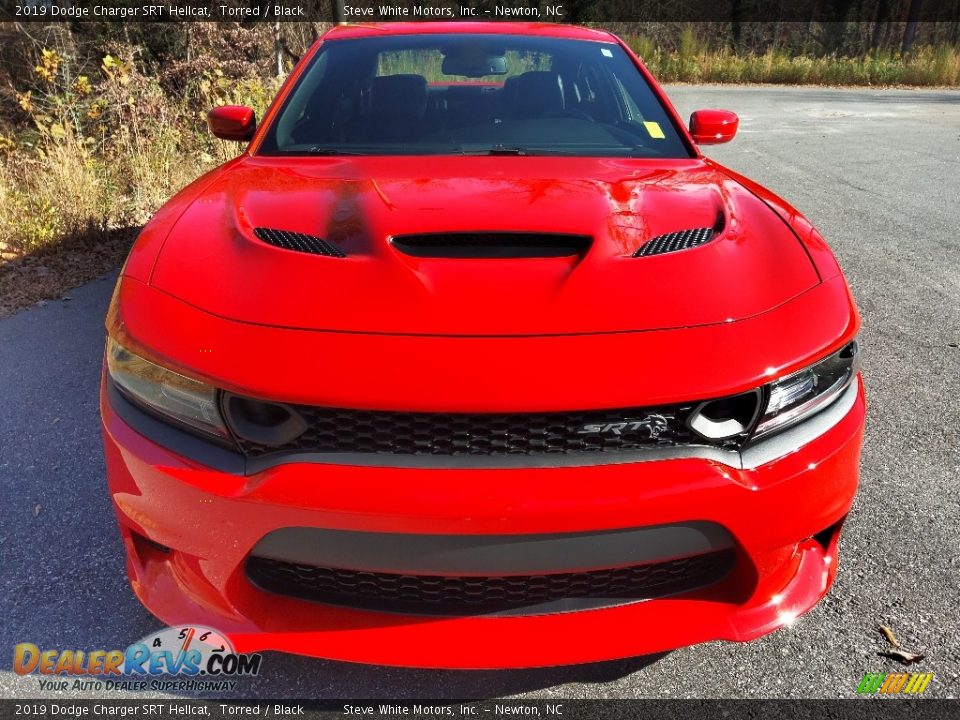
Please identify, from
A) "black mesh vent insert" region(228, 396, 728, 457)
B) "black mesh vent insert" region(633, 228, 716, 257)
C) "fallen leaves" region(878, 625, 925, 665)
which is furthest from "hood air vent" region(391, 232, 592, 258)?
"fallen leaves" region(878, 625, 925, 665)

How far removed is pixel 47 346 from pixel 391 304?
2858 mm

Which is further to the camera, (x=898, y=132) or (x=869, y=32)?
(x=869, y=32)

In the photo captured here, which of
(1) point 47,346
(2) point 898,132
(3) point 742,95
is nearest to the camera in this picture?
(1) point 47,346

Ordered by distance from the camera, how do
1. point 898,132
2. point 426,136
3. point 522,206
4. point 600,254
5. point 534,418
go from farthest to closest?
point 898,132, point 426,136, point 522,206, point 600,254, point 534,418

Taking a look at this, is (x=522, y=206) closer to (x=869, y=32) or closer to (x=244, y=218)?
(x=244, y=218)

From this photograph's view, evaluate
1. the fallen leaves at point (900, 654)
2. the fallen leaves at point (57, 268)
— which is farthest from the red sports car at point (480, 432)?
the fallen leaves at point (57, 268)

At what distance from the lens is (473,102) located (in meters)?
2.73

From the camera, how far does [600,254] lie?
5.58 ft

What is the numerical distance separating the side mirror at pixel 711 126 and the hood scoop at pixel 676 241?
1185mm

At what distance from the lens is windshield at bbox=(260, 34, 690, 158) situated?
2525 mm

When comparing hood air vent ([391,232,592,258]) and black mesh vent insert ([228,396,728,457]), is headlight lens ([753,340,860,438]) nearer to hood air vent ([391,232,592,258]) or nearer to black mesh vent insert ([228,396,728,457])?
black mesh vent insert ([228,396,728,457])

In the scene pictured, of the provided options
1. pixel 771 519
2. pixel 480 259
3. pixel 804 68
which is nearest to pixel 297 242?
pixel 480 259

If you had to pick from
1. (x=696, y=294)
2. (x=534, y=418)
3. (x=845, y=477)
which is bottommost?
(x=845, y=477)

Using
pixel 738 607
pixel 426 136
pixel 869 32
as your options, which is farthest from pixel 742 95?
pixel 869 32
